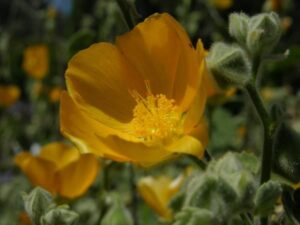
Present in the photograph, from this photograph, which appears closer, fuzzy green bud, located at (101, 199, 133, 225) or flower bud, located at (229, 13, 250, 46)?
flower bud, located at (229, 13, 250, 46)

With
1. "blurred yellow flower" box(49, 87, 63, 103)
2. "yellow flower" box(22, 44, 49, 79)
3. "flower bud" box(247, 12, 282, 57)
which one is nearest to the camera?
"flower bud" box(247, 12, 282, 57)

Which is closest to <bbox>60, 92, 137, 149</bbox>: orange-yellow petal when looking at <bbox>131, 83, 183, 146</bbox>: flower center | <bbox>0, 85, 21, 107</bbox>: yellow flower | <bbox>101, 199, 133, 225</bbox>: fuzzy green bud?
<bbox>131, 83, 183, 146</bbox>: flower center

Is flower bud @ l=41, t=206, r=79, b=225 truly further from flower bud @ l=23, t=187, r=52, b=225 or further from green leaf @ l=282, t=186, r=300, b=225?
green leaf @ l=282, t=186, r=300, b=225

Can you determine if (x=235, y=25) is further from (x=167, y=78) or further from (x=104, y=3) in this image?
(x=104, y=3)

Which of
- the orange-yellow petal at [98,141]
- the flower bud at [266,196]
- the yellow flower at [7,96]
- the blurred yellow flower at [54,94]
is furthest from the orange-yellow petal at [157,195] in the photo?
the yellow flower at [7,96]

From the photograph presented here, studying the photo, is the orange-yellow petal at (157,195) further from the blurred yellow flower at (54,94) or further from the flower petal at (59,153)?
the blurred yellow flower at (54,94)

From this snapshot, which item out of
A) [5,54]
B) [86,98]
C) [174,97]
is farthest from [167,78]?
[5,54]

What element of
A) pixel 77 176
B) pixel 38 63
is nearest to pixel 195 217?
pixel 77 176
